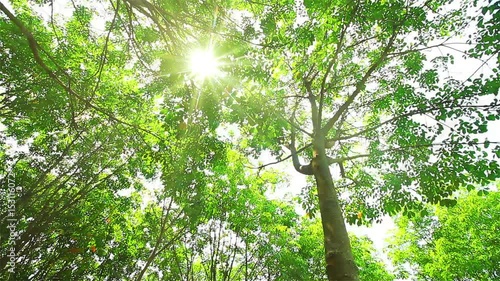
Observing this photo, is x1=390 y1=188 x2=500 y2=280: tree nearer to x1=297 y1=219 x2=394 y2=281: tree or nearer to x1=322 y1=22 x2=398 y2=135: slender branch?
x1=297 y1=219 x2=394 y2=281: tree

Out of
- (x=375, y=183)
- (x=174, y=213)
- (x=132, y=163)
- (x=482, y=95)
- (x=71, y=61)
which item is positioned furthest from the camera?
(x=174, y=213)

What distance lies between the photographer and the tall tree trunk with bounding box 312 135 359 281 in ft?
13.2

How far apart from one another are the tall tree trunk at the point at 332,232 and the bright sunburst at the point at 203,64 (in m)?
3.00

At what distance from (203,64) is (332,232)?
3.35 m

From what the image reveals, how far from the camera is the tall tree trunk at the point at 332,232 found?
4.03 meters

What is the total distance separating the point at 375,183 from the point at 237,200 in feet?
18.3

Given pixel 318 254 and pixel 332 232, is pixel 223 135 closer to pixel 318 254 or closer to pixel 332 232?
pixel 332 232

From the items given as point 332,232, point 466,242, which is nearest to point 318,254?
point 466,242

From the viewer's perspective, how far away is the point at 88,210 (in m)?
11.0

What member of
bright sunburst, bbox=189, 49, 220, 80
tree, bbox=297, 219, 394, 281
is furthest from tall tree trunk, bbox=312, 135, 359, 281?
tree, bbox=297, 219, 394, 281

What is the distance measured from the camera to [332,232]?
4.55 m

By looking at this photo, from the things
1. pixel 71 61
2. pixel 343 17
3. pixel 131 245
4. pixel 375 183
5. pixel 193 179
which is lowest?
pixel 193 179

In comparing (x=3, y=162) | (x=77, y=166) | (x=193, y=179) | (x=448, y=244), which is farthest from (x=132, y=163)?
(x=448, y=244)

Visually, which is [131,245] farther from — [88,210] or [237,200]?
[237,200]
